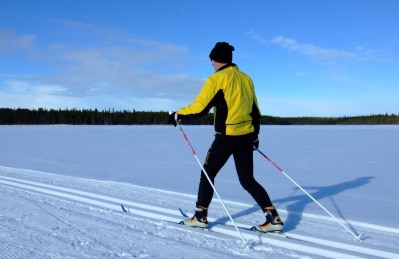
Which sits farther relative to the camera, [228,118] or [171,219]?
[171,219]

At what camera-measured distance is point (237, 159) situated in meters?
4.23

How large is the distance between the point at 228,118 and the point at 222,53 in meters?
0.64

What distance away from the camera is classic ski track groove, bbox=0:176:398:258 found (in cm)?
363

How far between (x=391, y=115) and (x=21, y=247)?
4877 centimetres

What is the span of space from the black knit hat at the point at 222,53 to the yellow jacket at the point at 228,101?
73 mm

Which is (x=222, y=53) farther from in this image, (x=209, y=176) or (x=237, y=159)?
(x=209, y=176)

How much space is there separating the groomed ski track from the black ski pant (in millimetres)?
416

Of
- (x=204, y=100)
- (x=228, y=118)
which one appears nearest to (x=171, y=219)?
(x=228, y=118)

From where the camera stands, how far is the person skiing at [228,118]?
400 cm

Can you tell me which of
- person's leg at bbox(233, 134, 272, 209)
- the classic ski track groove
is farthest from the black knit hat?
the classic ski track groove

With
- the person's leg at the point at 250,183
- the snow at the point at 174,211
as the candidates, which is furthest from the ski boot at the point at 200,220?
the person's leg at the point at 250,183

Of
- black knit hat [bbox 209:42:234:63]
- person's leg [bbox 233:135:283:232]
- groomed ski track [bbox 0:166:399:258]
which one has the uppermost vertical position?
black knit hat [bbox 209:42:234:63]

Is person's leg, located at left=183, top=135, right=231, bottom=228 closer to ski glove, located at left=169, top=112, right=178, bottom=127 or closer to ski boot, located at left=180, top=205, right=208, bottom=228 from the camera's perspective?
ski boot, located at left=180, top=205, right=208, bottom=228

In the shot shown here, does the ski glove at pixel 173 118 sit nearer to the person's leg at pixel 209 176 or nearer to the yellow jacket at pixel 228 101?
the yellow jacket at pixel 228 101
